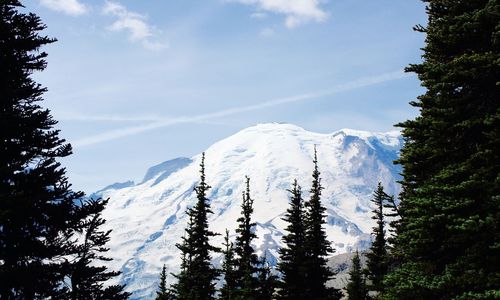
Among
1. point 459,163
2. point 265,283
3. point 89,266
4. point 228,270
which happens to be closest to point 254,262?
point 265,283

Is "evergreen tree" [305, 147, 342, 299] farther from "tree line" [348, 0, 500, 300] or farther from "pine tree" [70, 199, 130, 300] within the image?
"tree line" [348, 0, 500, 300]

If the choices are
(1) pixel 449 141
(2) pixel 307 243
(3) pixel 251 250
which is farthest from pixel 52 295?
(2) pixel 307 243

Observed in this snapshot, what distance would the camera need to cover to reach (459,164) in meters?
12.6

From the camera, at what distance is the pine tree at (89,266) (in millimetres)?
14242

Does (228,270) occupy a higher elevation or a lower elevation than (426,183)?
lower

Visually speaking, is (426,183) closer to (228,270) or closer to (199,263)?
(228,270)

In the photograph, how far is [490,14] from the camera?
12.3m

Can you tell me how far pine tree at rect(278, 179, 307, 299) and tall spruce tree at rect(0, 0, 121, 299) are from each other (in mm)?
24885

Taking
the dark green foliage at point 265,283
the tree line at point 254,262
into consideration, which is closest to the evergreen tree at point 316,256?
the tree line at point 254,262

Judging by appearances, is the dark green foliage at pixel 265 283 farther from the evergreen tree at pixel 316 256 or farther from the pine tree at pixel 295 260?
the evergreen tree at pixel 316 256

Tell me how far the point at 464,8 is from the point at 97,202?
495 inches

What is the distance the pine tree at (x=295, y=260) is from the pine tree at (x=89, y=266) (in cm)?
2269

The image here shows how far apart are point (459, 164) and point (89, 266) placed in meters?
11.7

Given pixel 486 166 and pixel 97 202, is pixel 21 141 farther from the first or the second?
pixel 486 166
